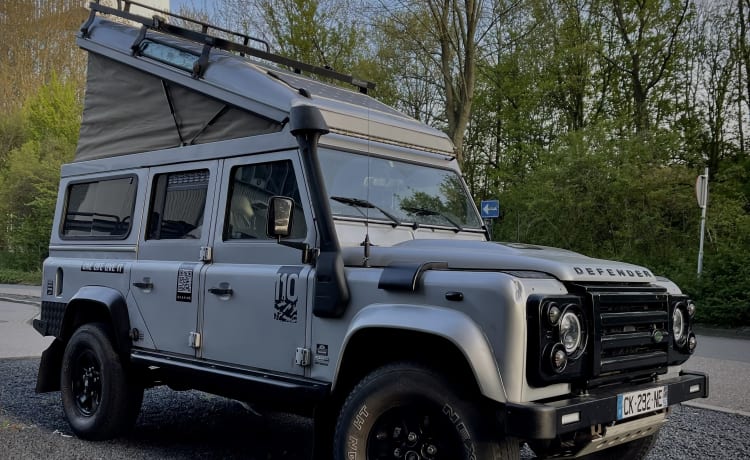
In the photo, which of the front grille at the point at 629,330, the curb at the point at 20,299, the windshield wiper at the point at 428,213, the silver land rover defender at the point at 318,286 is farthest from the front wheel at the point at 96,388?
the curb at the point at 20,299

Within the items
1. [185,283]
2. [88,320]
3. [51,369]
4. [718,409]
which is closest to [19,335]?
[51,369]

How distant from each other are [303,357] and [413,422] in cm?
86

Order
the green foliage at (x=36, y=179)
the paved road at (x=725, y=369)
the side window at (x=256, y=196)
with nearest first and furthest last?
1. the side window at (x=256, y=196)
2. the paved road at (x=725, y=369)
3. the green foliage at (x=36, y=179)

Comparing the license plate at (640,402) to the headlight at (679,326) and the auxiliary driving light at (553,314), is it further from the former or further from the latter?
the auxiliary driving light at (553,314)

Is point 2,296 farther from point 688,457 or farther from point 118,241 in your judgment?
point 688,457

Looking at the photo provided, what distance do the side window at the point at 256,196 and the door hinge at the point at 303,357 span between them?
680 mm

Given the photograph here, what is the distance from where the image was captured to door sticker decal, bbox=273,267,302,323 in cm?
438

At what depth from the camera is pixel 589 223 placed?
1834cm

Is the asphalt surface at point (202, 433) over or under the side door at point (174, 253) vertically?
under

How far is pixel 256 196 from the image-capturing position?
487 cm

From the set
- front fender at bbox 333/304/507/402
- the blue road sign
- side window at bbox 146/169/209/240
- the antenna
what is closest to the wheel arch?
side window at bbox 146/169/209/240

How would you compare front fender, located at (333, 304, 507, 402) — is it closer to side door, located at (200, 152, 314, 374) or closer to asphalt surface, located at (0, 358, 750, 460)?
side door, located at (200, 152, 314, 374)

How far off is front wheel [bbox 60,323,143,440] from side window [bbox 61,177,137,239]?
799 mm

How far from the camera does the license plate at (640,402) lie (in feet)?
12.2
